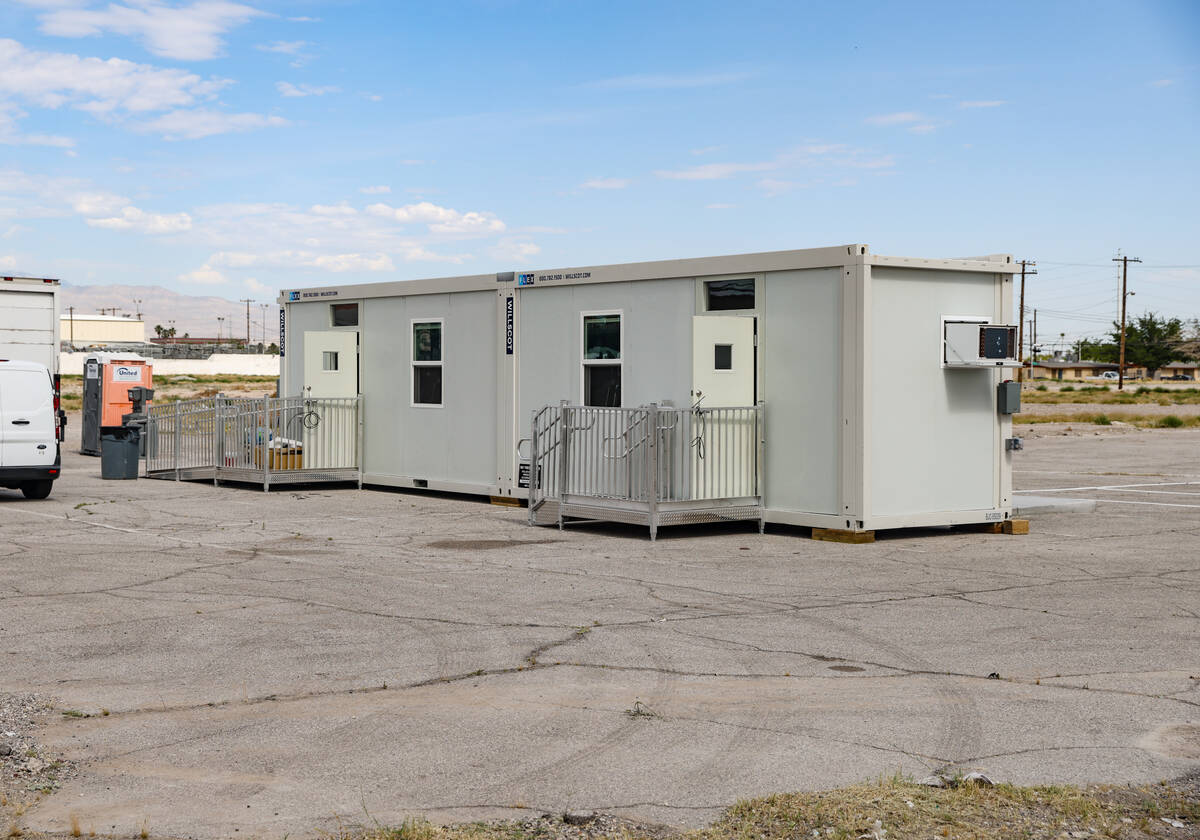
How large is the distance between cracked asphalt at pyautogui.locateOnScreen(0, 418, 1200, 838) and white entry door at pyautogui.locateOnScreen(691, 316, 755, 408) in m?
1.66

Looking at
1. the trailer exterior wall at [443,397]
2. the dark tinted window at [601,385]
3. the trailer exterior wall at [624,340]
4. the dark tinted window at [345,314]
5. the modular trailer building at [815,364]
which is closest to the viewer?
the modular trailer building at [815,364]

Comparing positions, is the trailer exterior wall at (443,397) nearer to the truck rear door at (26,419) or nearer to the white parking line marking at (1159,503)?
the truck rear door at (26,419)

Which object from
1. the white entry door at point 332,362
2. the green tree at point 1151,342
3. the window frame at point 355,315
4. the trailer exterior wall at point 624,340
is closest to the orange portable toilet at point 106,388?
the window frame at point 355,315

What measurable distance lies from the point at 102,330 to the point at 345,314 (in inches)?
6407

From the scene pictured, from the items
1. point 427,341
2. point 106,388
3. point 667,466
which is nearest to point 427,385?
point 427,341

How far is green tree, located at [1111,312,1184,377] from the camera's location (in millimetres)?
142125

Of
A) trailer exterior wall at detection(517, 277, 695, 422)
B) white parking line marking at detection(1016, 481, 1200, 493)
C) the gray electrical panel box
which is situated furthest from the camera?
white parking line marking at detection(1016, 481, 1200, 493)

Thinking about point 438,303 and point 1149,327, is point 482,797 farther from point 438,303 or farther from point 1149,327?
point 1149,327

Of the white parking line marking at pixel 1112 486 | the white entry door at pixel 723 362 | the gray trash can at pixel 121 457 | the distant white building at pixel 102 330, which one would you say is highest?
the distant white building at pixel 102 330

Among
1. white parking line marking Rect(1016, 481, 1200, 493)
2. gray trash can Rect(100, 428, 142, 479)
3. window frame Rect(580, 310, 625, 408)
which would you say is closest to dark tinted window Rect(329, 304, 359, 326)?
gray trash can Rect(100, 428, 142, 479)

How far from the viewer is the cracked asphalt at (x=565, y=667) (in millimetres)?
5895

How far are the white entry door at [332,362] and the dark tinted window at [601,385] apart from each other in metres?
5.28

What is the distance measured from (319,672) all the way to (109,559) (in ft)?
18.6

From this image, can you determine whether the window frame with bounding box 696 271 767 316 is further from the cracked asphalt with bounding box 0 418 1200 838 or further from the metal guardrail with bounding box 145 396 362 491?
the metal guardrail with bounding box 145 396 362 491
